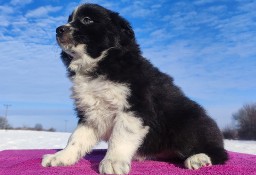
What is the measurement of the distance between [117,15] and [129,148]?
1.75 metres

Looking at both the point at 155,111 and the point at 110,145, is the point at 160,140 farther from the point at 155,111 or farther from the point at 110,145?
the point at 110,145

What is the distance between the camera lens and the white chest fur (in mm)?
3717

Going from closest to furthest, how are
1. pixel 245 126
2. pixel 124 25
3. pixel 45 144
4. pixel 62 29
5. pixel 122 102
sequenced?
1. pixel 122 102
2. pixel 62 29
3. pixel 124 25
4. pixel 45 144
5. pixel 245 126

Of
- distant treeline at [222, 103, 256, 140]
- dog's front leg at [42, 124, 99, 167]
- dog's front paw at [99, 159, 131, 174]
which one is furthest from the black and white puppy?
distant treeline at [222, 103, 256, 140]

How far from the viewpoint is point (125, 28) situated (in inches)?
171

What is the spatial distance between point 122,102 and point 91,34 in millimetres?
932

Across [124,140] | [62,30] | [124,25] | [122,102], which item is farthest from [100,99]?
[124,25]

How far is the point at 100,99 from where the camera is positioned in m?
3.86

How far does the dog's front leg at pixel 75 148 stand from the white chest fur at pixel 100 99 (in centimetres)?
13

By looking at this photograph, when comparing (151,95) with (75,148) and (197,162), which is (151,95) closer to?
(197,162)

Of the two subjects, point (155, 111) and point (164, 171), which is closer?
point (164, 171)

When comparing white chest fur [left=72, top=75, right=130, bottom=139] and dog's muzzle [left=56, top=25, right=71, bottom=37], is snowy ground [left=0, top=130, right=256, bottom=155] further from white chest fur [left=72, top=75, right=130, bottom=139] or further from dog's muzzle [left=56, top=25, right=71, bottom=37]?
dog's muzzle [left=56, top=25, right=71, bottom=37]

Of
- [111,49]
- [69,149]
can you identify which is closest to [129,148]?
[69,149]

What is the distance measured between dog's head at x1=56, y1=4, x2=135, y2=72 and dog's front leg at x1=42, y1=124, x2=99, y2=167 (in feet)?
2.71
